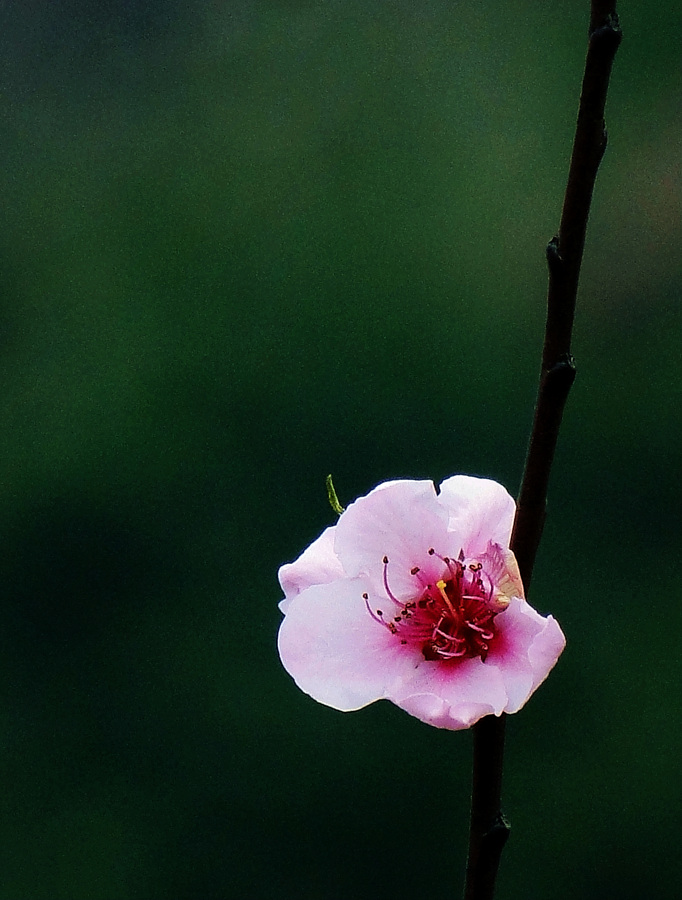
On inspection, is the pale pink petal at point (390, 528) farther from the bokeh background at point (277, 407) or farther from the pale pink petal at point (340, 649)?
the bokeh background at point (277, 407)

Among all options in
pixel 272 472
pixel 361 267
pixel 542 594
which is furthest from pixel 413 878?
pixel 361 267

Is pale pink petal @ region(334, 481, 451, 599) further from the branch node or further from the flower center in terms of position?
the branch node

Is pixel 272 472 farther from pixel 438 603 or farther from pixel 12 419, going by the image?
pixel 438 603

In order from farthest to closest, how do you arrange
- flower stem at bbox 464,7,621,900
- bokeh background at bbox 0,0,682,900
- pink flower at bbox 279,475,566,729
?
1. bokeh background at bbox 0,0,682,900
2. pink flower at bbox 279,475,566,729
3. flower stem at bbox 464,7,621,900

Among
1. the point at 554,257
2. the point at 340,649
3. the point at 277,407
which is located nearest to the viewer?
the point at 554,257

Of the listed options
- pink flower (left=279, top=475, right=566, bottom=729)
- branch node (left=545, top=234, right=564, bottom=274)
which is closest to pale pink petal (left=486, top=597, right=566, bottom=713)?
pink flower (left=279, top=475, right=566, bottom=729)

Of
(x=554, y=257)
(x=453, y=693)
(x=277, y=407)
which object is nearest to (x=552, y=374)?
(x=554, y=257)

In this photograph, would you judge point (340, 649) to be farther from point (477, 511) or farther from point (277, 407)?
point (277, 407)
